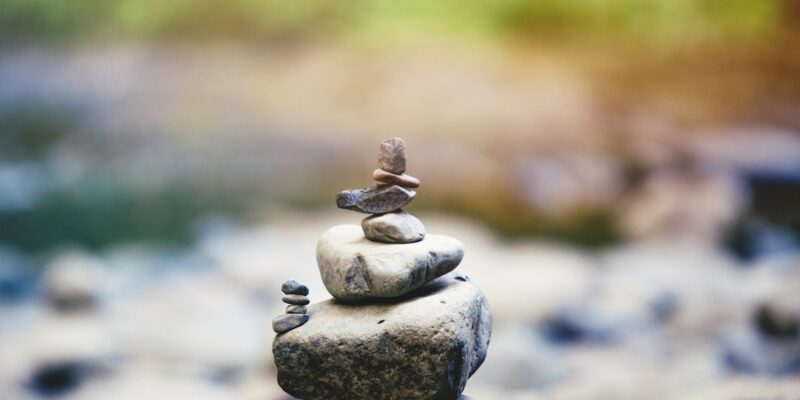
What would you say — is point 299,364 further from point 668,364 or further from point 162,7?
point 162,7

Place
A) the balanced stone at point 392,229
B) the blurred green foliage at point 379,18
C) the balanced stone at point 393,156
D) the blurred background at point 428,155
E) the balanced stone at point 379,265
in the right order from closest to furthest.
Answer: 1. the balanced stone at point 379,265
2. the balanced stone at point 392,229
3. the balanced stone at point 393,156
4. the blurred background at point 428,155
5. the blurred green foliage at point 379,18

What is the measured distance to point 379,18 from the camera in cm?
1020

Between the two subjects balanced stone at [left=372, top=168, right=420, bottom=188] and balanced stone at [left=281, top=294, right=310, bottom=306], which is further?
balanced stone at [left=372, top=168, right=420, bottom=188]

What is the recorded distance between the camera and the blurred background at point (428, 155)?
31.7ft

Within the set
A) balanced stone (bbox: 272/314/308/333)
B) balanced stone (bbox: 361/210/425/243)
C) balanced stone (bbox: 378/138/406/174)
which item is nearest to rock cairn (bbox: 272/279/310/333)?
balanced stone (bbox: 272/314/308/333)

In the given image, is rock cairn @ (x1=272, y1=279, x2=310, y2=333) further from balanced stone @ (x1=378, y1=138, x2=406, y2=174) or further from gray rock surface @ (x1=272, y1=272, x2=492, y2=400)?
balanced stone @ (x1=378, y1=138, x2=406, y2=174)

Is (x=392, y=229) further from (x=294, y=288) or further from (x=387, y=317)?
(x=294, y=288)

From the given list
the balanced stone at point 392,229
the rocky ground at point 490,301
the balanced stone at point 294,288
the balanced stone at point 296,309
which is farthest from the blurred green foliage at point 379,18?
the balanced stone at point 296,309

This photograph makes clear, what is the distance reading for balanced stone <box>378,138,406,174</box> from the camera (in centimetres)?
546

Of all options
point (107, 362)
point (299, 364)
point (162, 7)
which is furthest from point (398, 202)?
point (162, 7)

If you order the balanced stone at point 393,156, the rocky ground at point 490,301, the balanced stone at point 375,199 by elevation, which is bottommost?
the rocky ground at point 490,301

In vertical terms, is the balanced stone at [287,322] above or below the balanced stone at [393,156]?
below

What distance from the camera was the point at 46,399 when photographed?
8.88m

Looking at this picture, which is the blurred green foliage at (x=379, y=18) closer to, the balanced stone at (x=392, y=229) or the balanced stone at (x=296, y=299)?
the balanced stone at (x=392, y=229)
